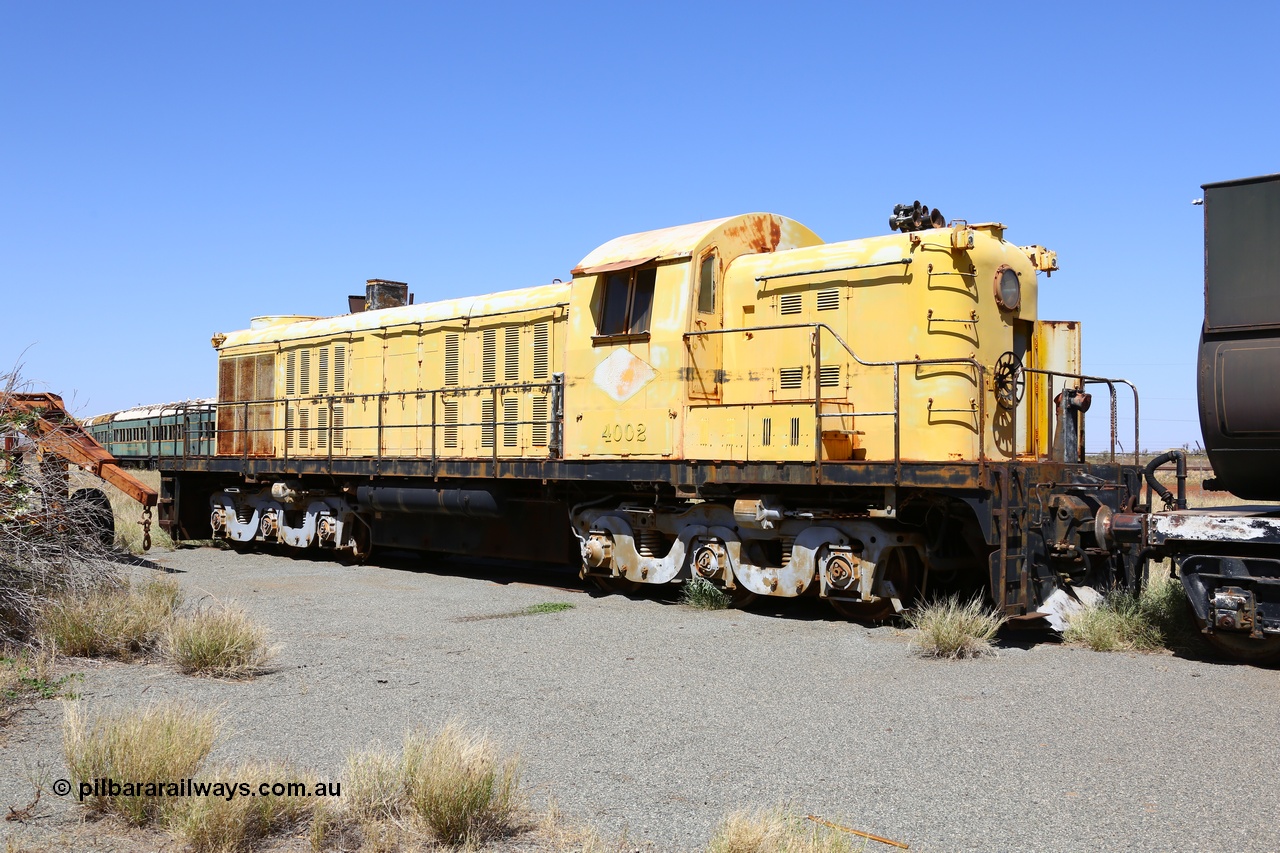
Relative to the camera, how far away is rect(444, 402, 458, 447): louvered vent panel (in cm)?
1502

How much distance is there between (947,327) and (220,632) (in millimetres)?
6962

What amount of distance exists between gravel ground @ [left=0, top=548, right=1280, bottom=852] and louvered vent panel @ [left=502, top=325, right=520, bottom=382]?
4.35 metres

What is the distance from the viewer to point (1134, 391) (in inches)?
432

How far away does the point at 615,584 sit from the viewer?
42.5 ft

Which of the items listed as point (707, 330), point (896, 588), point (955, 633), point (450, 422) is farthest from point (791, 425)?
point (450, 422)

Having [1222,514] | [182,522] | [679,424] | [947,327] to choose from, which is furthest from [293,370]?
[1222,514]

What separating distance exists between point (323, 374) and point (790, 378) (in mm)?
8999

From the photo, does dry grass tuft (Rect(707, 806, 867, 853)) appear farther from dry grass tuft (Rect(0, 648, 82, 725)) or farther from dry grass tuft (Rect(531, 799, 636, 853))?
dry grass tuft (Rect(0, 648, 82, 725))

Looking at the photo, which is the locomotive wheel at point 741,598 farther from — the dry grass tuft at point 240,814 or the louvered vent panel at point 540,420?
the dry grass tuft at point 240,814

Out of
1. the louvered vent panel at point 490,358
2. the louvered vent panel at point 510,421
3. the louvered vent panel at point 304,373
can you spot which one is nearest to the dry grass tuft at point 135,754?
the louvered vent panel at point 510,421

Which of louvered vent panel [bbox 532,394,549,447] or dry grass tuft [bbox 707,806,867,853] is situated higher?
louvered vent panel [bbox 532,394,549,447]

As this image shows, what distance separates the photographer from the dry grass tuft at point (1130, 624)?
913 centimetres

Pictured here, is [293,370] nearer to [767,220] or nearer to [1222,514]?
[767,220]

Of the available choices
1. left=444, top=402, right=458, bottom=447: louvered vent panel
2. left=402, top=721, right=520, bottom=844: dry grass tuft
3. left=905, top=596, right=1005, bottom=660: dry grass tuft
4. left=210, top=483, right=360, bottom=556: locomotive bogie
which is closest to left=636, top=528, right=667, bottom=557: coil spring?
left=905, top=596, right=1005, bottom=660: dry grass tuft
